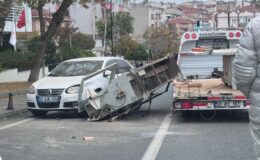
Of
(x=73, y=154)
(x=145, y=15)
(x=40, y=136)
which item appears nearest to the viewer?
(x=73, y=154)

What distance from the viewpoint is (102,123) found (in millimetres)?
12688

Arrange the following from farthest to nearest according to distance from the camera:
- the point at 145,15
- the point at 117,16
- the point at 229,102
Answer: the point at 145,15 → the point at 117,16 → the point at 229,102

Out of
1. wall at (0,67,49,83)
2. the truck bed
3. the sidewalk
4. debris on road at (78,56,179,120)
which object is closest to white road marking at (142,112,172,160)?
the truck bed

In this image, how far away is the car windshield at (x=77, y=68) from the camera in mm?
14922

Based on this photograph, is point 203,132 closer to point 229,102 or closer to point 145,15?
point 229,102

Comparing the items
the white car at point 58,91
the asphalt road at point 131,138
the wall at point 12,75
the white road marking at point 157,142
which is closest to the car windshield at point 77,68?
the white car at point 58,91

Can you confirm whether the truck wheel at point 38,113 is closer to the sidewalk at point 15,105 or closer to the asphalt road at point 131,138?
the asphalt road at point 131,138

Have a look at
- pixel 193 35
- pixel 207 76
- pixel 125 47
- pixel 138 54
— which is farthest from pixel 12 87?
pixel 138 54

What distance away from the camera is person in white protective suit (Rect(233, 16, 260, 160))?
195 inches

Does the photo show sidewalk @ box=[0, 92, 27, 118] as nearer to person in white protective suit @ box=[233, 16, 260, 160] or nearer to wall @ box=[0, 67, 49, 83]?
wall @ box=[0, 67, 49, 83]

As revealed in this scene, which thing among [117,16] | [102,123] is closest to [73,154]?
[102,123]

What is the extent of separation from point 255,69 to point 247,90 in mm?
232

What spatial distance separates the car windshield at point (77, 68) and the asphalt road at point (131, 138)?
1.22 m

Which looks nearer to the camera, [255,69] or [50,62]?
[255,69]
